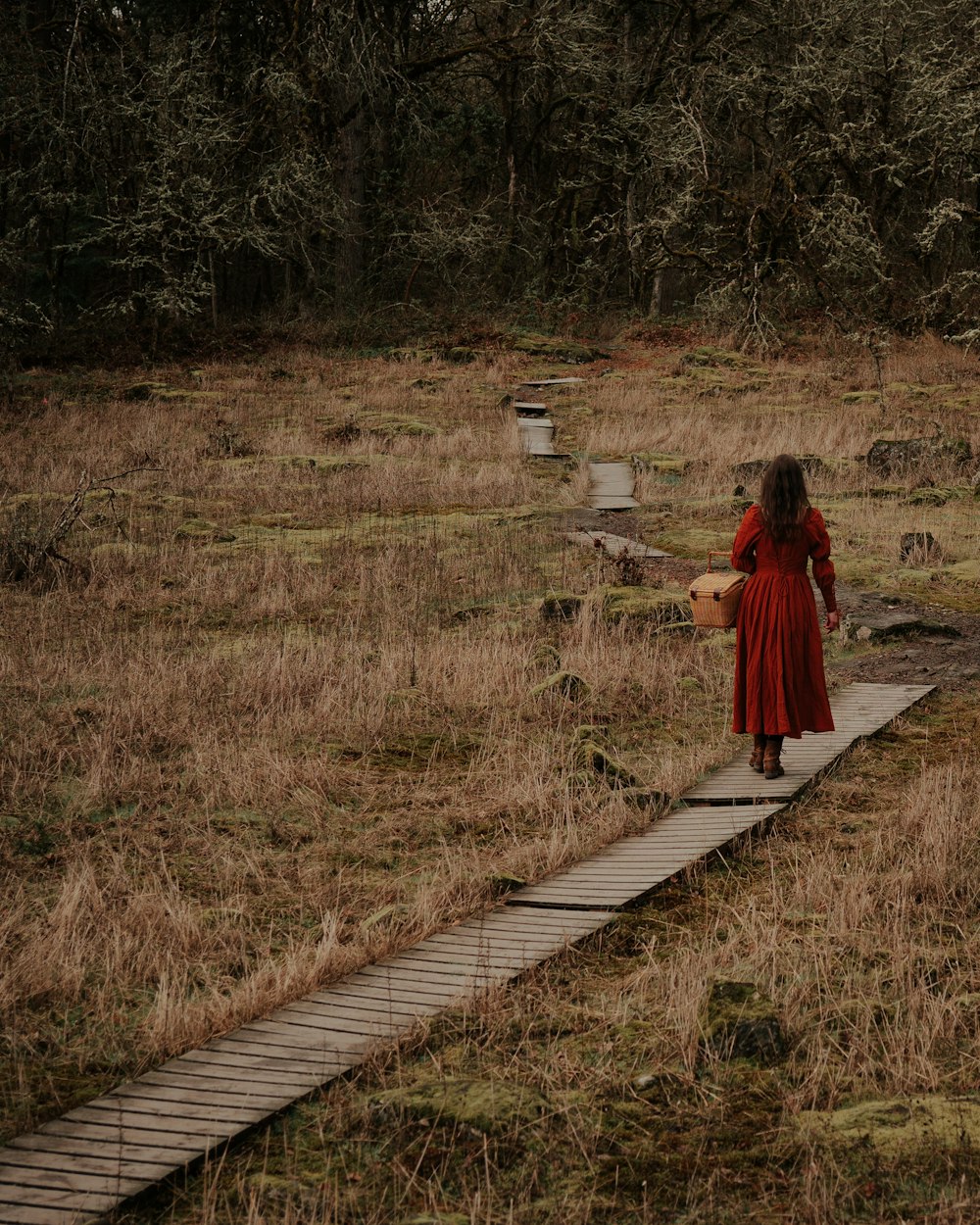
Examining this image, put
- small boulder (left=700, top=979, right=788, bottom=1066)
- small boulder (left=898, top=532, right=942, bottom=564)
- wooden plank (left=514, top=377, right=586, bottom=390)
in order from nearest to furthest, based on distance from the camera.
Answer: small boulder (left=700, top=979, right=788, bottom=1066) < small boulder (left=898, top=532, right=942, bottom=564) < wooden plank (left=514, top=377, right=586, bottom=390)

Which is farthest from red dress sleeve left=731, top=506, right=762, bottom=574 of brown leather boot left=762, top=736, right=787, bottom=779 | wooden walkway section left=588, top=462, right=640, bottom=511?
wooden walkway section left=588, top=462, right=640, bottom=511

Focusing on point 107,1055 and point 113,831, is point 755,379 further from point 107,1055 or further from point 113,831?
point 107,1055

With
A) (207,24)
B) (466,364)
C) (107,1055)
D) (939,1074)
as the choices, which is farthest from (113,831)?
(207,24)

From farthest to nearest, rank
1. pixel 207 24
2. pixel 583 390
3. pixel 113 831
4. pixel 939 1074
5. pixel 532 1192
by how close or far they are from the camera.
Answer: pixel 207 24 → pixel 583 390 → pixel 113 831 → pixel 939 1074 → pixel 532 1192

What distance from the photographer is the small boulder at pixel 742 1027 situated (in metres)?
4.18

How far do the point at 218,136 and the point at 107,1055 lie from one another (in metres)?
22.3

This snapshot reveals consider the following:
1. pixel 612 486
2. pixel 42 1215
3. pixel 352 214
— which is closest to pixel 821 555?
pixel 42 1215

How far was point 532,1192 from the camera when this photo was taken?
3521mm

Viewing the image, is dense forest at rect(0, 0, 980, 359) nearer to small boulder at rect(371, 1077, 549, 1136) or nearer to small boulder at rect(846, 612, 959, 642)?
small boulder at rect(846, 612, 959, 642)

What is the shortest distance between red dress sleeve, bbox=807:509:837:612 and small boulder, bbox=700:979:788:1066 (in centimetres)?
295

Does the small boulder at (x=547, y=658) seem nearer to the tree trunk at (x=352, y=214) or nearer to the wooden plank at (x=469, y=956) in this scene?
the wooden plank at (x=469, y=956)

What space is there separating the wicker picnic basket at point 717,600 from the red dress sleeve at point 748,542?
0.12 metres

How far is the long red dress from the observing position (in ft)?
22.4

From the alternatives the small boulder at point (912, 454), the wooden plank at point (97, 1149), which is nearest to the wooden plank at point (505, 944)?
the wooden plank at point (97, 1149)
